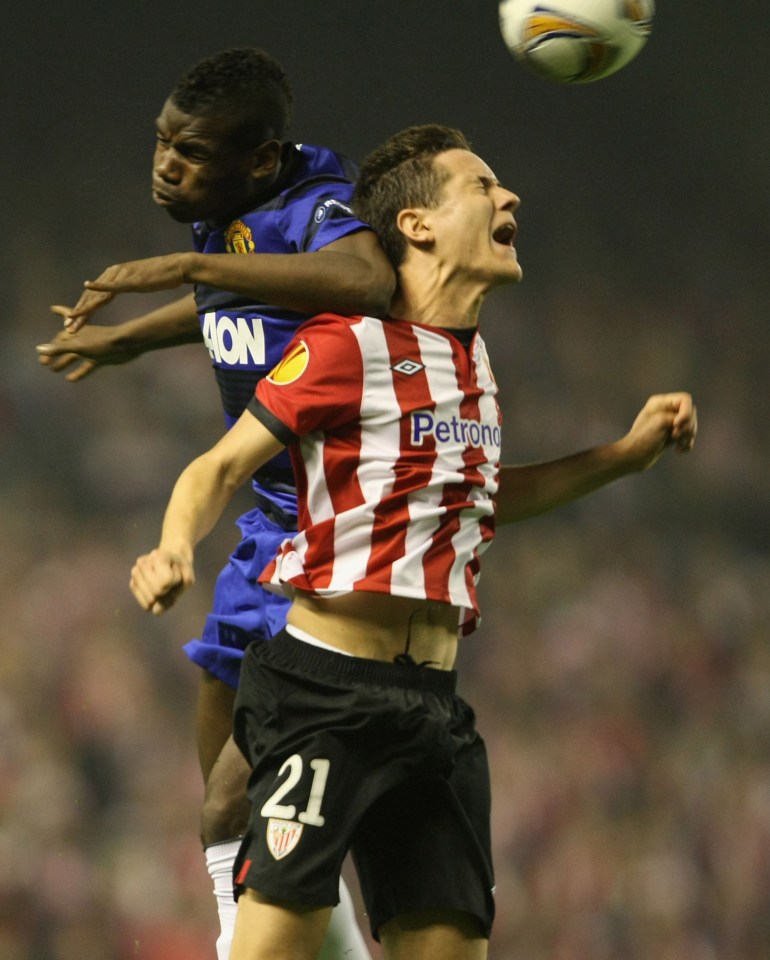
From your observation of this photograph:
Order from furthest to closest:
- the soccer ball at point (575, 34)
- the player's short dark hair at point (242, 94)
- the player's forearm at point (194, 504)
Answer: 1. the soccer ball at point (575, 34)
2. the player's short dark hair at point (242, 94)
3. the player's forearm at point (194, 504)

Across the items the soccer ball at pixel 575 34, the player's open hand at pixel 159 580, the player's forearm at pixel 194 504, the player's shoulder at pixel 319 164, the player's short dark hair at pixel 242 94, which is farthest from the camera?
the soccer ball at pixel 575 34

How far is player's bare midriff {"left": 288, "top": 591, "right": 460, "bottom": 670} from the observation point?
184 cm

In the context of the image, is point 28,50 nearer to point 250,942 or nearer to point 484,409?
point 484,409

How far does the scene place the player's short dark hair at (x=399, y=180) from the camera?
6.70ft

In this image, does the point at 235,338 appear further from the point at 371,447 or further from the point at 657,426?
the point at 657,426

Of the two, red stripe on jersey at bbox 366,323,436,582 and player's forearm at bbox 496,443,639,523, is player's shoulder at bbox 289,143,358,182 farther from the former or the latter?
player's forearm at bbox 496,443,639,523

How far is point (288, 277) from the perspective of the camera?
A: 1899 mm

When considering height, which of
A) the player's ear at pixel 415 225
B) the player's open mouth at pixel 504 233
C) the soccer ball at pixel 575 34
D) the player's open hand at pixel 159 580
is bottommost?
the player's open hand at pixel 159 580

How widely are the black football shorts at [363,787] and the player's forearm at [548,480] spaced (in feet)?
1.22

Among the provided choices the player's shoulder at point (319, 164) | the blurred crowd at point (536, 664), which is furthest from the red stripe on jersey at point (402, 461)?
the blurred crowd at point (536, 664)

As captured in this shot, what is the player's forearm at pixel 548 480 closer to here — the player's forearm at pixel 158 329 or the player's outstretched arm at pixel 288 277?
the player's outstretched arm at pixel 288 277

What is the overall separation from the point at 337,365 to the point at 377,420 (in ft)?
0.31

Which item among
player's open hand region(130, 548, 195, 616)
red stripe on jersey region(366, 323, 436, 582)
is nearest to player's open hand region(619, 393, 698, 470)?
red stripe on jersey region(366, 323, 436, 582)

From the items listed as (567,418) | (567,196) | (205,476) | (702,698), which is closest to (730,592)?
(702,698)
